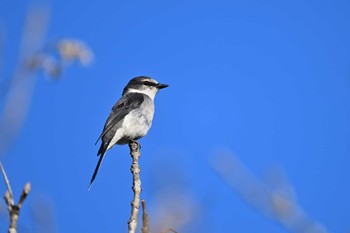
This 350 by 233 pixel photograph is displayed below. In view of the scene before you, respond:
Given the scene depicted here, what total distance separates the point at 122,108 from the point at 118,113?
186 mm

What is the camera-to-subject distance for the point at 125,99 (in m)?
9.66

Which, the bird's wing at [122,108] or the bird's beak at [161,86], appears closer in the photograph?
the bird's wing at [122,108]

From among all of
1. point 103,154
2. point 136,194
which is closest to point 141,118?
point 103,154

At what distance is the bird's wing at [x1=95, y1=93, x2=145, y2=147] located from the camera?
8.82m

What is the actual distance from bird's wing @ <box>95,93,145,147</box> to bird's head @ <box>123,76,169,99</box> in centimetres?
51

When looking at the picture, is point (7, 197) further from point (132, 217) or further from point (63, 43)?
point (63, 43)

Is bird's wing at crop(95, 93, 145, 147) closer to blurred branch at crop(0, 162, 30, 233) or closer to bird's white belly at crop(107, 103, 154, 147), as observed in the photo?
bird's white belly at crop(107, 103, 154, 147)

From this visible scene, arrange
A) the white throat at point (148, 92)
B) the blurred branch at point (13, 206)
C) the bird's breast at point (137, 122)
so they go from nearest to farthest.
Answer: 1. the blurred branch at point (13, 206)
2. the bird's breast at point (137, 122)
3. the white throat at point (148, 92)

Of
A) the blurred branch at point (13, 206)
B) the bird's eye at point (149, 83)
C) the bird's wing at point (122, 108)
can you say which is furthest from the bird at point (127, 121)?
the blurred branch at point (13, 206)

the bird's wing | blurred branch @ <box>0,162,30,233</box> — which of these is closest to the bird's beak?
the bird's wing

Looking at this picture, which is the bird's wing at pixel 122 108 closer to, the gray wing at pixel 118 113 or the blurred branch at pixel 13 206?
the gray wing at pixel 118 113

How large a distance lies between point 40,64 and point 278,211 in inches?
57.7

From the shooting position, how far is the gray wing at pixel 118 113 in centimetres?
870

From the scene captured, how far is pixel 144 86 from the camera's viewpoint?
1056 cm
